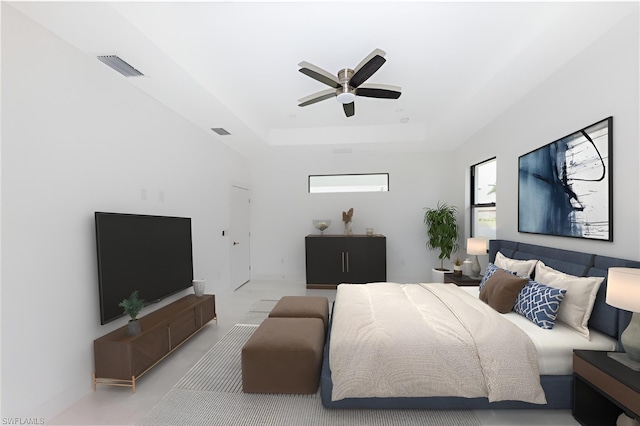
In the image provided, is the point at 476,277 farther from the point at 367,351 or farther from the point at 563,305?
the point at 367,351

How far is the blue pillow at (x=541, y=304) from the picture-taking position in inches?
88.4

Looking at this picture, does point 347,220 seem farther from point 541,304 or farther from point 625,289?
point 625,289

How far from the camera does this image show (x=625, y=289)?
1.65m

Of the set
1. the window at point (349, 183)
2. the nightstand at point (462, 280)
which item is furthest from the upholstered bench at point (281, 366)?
the window at point (349, 183)

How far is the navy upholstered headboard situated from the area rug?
115 centimetres

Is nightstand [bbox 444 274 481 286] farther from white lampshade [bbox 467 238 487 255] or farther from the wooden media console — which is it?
the wooden media console

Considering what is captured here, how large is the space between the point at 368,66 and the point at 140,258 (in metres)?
2.68

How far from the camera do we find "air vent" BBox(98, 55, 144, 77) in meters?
2.44

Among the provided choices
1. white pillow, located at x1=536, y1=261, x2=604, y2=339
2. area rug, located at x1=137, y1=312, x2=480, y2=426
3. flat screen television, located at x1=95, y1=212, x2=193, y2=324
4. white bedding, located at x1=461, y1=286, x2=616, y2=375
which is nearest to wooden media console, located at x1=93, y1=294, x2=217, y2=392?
flat screen television, located at x1=95, y1=212, x2=193, y2=324

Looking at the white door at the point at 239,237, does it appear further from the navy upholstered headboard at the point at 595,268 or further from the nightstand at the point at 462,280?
the navy upholstered headboard at the point at 595,268

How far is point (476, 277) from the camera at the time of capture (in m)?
4.29

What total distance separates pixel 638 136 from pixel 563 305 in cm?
130

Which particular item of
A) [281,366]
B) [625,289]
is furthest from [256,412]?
[625,289]

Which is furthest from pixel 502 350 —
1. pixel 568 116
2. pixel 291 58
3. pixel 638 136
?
pixel 291 58
